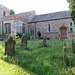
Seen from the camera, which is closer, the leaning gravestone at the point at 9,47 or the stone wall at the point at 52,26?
the leaning gravestone at the point at 9,47

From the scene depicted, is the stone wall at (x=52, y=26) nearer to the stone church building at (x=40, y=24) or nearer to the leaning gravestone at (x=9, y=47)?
the stone church building at (x=40, y=24)

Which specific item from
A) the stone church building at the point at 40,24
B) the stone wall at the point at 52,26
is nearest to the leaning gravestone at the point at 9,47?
the stone church building at the point at 40,24

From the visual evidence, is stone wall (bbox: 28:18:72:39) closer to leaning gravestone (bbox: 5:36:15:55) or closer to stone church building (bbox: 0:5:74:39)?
stone church building (bbox: 0:5:74:39)

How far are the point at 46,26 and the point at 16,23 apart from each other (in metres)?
6.68

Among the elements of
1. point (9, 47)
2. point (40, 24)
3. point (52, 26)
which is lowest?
point (9, 47)

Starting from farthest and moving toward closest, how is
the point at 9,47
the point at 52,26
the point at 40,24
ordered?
the point at 40,24 → the point at 52,26 → the point at 9,47

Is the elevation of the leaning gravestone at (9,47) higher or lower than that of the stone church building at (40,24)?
lower

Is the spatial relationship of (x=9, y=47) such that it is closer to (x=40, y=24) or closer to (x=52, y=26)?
(x=52, y=26)

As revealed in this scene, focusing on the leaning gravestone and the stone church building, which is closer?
the leaning gravestone

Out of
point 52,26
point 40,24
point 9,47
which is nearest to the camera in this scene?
point 9,47

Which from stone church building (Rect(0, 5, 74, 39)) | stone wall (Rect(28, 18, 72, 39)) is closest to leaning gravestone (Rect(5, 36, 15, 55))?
stone church building (Rect(0, 5, 74, 39))

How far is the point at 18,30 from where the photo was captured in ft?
52.2

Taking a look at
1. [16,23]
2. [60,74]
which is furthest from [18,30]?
[60,74]

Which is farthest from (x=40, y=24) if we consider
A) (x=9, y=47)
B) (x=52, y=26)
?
(x=9, y=47)
